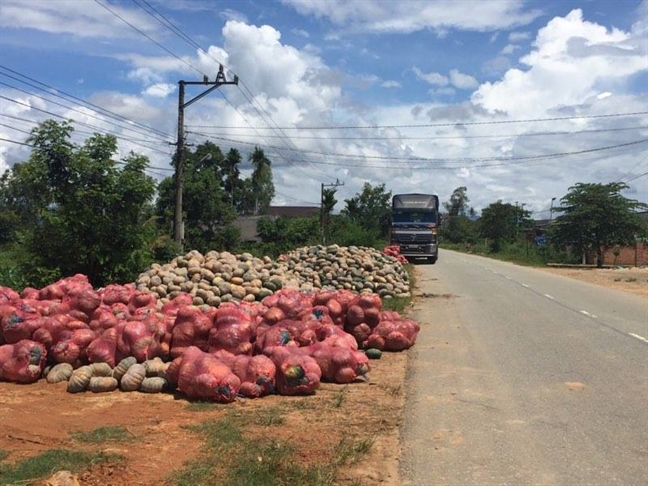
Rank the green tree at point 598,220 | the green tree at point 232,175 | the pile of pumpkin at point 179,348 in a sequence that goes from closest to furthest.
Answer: the pile of pumpkin at point 179,348 < the green tree at point 598,220 < the green tree at point 232,175

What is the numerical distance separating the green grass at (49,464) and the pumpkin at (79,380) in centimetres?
272

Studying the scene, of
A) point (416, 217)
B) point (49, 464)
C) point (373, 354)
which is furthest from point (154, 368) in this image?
point (416, 217)

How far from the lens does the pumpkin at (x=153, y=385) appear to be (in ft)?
24.9

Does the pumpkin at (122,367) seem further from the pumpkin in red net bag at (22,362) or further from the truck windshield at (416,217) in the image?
the truck windshield at (416,217)

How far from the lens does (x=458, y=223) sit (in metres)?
113

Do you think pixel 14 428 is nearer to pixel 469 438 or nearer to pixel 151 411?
pixel 151 411

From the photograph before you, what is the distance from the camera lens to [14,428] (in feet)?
18.9

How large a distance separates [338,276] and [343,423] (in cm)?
1280

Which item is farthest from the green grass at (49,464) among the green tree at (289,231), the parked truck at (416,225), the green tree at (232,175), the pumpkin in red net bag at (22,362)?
the green tree at (232,175)

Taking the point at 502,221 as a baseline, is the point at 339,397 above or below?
below

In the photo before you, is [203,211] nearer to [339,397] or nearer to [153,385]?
[153,385]

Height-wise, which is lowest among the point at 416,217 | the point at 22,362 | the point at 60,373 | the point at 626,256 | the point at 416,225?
the point at 60,373

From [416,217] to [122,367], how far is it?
3197cm

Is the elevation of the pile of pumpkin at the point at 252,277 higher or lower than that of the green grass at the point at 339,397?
higher
